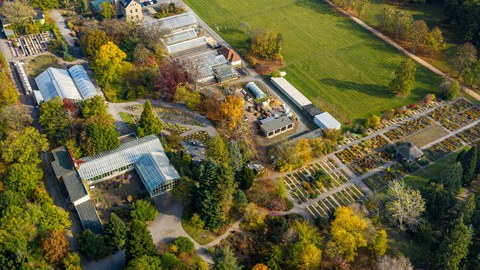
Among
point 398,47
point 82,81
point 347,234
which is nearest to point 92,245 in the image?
point 347,234

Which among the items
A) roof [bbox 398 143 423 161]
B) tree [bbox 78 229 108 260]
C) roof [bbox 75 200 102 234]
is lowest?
roof [bbox 75 200 102 234]

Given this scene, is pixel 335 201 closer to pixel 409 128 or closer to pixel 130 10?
pixel 409 128

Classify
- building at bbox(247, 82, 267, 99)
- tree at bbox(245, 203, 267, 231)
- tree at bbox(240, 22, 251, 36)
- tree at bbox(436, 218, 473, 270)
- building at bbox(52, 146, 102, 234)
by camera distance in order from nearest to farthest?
tree at bbox(436, 218, 473, 270) → building at bbox(52, 146, 102, 234) → tree at bbox(245, 203, 267, 231) → building at bbox(247, 82, 267, 99) → tree at bbox(240, 22, 251, 36)

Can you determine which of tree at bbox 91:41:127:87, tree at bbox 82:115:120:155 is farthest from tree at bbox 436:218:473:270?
tree at bbox 91:41:127:87

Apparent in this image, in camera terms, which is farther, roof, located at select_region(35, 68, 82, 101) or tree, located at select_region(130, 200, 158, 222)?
roof, located at select_region(35, 68, 82, 101)

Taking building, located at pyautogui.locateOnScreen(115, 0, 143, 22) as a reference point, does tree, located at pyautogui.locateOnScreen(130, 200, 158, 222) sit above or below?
below

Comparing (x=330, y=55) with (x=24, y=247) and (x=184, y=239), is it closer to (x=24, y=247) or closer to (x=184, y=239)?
(x=184, y=239)

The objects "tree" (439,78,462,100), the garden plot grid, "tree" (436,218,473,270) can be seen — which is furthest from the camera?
"tree" (439,78,462,100)

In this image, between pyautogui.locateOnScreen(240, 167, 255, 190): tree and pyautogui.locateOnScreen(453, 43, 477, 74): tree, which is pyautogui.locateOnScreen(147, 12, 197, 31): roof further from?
pyautogui.locateOnScreen(453, 43, 477, 74): tree
